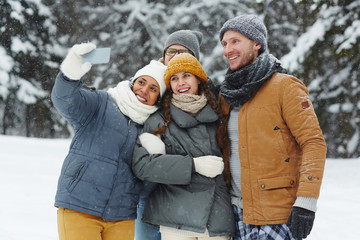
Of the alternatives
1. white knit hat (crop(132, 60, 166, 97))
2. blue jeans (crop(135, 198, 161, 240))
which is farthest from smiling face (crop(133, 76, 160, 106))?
blue jeans (crop(135, 198, 161, 240))

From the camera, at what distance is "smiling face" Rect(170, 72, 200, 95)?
2811 millimetres

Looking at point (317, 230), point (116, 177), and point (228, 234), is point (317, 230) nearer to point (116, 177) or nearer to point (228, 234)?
point (228, 234)

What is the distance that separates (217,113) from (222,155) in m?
0.31

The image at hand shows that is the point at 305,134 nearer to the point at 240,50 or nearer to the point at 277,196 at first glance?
the point at 277,196

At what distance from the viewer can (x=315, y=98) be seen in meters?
11.4

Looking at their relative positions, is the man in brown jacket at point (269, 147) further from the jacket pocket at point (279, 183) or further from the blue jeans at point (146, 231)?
the blue jeans at point (146, 231)

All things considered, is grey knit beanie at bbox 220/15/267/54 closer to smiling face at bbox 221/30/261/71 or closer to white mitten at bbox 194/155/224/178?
smiling face at bbox 221/30/261/71

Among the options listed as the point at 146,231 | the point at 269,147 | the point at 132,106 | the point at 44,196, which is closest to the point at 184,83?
the point at 132,106

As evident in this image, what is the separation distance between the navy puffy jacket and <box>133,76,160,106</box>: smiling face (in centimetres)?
21

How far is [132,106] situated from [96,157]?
0.46 m

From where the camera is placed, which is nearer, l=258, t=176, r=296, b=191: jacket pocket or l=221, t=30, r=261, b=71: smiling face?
l=258, t=176, r=296, b=191: jacket pocket

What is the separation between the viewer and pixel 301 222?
2.15 m

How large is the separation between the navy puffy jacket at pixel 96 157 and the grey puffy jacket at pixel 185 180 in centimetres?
12

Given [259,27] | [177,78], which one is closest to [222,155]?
[177,78]
